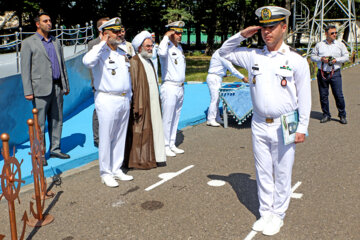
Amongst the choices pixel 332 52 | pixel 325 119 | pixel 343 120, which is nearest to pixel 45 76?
pixel 332 52

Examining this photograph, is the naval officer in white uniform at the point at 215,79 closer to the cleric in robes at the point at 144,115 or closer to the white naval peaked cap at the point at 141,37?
the cleric in robes at the point at 144,115

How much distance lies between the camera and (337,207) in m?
4.47

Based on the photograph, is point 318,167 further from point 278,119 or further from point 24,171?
point 24,171

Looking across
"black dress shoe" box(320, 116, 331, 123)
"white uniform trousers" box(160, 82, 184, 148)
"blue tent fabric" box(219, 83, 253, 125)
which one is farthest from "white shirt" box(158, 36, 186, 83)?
"black dress shoe" box(320, 116, 331, 123)

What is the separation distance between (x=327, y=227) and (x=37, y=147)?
3.10 meters

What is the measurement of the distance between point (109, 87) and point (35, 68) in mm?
1512

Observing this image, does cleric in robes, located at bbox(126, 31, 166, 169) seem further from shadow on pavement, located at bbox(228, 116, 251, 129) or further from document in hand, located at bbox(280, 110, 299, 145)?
shadow on pavement, located at bbox(228, 116, 251, 129)

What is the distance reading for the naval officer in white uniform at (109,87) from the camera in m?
5.02

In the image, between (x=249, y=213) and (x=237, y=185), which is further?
(x=237, y=185)

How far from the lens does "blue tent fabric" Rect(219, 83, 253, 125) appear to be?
325 inches

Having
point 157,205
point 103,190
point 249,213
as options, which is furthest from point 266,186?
point 103,190

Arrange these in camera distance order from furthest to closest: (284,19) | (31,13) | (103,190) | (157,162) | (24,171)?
1. (31,13)
2. (157,162)
3. (24,171)
4. (103,190)
5. (284,19)

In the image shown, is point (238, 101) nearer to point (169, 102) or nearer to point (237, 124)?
point (237, 124)

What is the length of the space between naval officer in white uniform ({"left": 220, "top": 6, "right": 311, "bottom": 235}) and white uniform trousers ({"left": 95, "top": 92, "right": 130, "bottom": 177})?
71.9 inches
